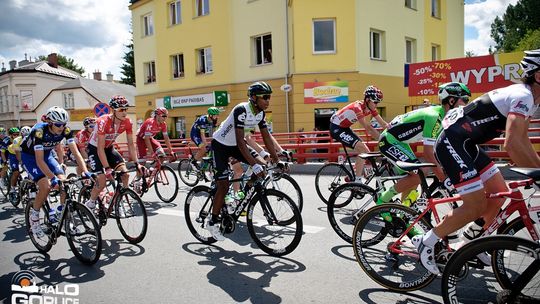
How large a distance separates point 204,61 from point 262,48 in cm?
444

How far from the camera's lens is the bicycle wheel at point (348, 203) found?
5.01m

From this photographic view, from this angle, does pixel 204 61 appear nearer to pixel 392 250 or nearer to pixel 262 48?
pixel 262 48

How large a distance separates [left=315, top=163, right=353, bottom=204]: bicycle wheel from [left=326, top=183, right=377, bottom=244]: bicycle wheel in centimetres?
149

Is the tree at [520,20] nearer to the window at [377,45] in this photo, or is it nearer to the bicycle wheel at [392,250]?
the window at [377,45]

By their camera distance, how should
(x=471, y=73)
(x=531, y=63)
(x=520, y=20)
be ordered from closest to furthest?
(x=531, y=63) < (x=471, y=73) < (x=520, y=20)

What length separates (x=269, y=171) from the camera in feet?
16.9

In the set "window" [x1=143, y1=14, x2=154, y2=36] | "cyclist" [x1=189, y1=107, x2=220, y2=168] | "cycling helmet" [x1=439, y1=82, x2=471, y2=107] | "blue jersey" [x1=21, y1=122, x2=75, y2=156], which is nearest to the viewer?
"cycling helmet" [x1=439, y1=82, x2=471, y2=107]

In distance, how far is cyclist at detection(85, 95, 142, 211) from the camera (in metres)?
5.98

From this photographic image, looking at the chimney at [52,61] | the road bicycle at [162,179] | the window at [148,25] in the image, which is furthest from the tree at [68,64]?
the road bicycle at [162,179]

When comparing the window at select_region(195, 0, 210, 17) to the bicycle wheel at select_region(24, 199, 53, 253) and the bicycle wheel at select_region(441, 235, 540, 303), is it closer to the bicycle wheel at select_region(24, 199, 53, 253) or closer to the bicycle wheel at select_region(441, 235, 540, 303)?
the bicycle wheel at select_region(24, 199, 53, 253)

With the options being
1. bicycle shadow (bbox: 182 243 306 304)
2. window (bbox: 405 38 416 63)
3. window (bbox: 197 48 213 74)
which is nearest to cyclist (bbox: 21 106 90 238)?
bicycle shadow (bbox: 182 243 306 304)

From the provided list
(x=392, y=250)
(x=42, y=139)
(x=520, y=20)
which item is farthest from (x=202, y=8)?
(x=520, y=20)

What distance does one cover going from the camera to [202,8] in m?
22.5

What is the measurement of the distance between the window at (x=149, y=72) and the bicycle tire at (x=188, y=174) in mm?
17126
